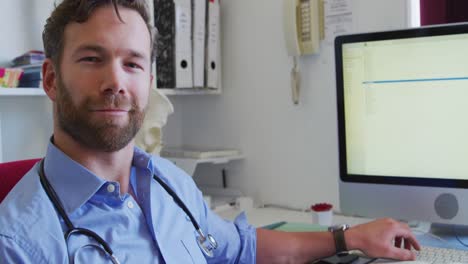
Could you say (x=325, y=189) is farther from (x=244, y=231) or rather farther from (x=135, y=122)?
(x=135, y=122)

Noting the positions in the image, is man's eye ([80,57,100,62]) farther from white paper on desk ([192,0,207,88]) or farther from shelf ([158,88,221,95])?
white paper on desk ([192,0,207,88])

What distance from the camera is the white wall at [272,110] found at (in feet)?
5.69

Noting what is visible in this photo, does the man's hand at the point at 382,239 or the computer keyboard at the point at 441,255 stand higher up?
the man's hand at the point at 382,239

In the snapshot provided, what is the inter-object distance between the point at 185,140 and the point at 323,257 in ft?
3.73

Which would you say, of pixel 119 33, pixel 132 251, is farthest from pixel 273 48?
pixel 132 251

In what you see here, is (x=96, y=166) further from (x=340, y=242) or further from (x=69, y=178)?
(x=340, y=242)

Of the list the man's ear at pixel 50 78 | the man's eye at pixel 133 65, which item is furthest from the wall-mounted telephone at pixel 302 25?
the man's ear at pixel 50 78

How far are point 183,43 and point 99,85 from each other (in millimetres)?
963

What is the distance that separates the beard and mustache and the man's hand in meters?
0.57

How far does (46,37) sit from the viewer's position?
3.21 feet

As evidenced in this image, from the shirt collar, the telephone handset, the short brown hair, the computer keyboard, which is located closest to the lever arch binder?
the telephone handset

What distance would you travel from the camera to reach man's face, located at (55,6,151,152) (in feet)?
2.95

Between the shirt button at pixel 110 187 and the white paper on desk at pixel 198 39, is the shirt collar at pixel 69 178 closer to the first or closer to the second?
the shirt button at pixel 110 187

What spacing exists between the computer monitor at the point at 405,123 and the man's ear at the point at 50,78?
74cm
